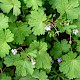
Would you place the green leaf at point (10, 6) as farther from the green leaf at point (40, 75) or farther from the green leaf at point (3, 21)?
the green leaf at point (40, 75)

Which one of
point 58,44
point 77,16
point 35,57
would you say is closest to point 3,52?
point 35,57

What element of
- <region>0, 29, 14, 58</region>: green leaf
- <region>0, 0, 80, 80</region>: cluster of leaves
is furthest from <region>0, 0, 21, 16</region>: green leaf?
<region>0, 29, 14, 58</region>: green leaf

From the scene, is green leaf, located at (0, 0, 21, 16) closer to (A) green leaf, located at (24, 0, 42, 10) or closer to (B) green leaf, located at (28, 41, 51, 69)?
(A) green leaf, located at (24, 0, 42, 10)

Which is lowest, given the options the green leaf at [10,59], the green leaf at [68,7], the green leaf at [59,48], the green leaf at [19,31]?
the green leaf at [10,59]

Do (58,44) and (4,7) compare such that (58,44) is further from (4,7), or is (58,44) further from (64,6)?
(4,7)

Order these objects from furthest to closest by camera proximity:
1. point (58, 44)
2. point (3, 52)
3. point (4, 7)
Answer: point (58, 44), point (4, 7), point (3, 52)

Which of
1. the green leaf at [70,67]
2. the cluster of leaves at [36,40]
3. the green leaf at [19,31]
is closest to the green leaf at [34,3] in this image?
the cluster of leaves at [36,40]

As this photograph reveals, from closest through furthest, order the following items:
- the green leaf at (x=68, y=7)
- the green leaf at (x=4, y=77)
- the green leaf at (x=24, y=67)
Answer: the green leaf at (x=24, y=67) → the green leaf at (x=4, y=77) → the green leaf at (x=68, y=7)
